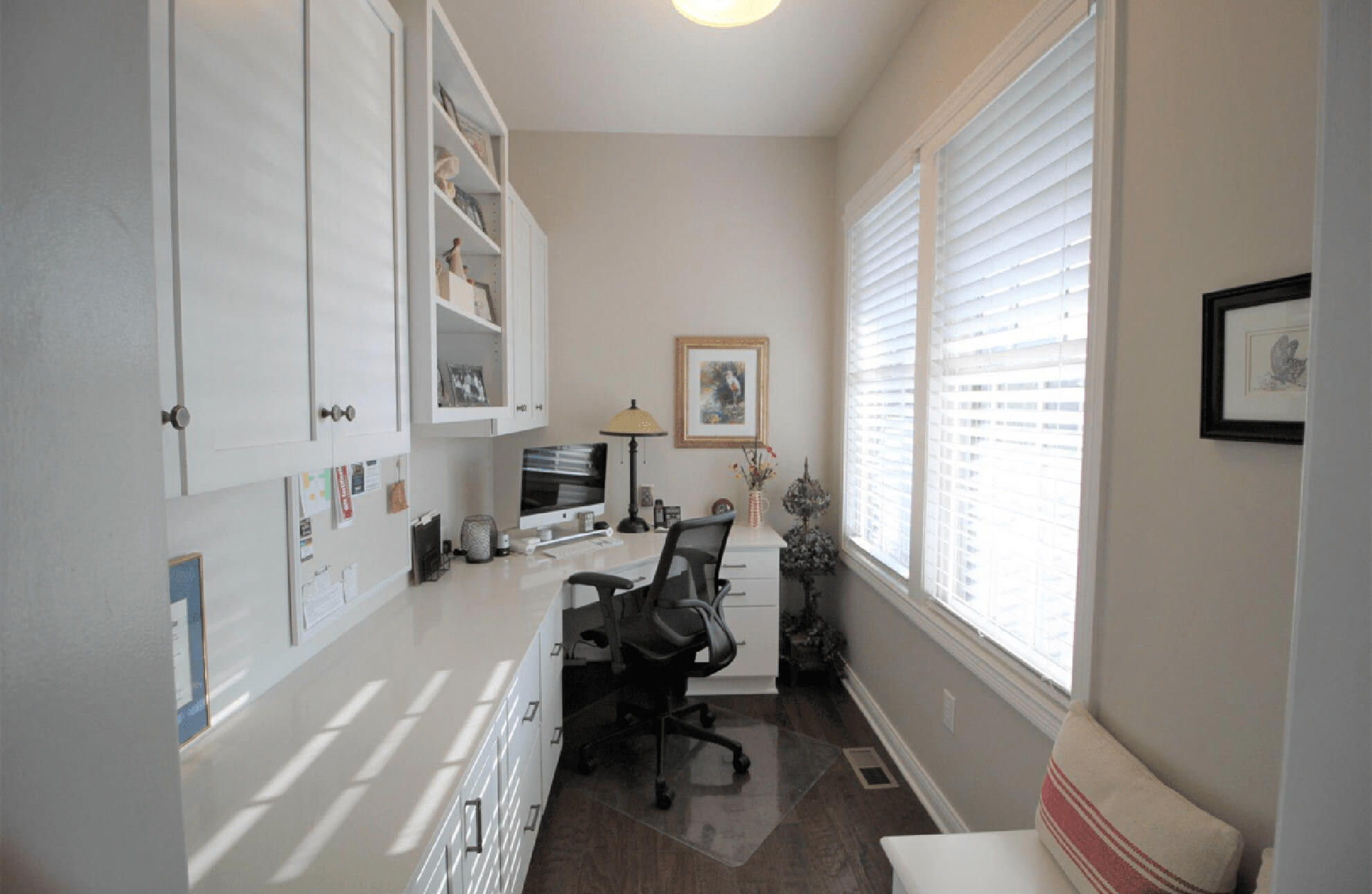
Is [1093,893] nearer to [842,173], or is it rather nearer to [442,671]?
[442,671]

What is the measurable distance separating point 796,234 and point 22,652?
350 centimetres

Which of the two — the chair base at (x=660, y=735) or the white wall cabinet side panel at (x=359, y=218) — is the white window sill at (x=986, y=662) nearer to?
the chair base at (x=660, y=735)

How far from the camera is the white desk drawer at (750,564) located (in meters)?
2.94

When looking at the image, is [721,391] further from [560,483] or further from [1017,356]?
[1017,356]

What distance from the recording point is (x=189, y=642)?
1068 mm

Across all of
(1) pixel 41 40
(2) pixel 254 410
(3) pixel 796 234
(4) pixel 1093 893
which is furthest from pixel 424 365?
(3) pixel 796 234

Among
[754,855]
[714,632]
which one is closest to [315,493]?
[714,632]

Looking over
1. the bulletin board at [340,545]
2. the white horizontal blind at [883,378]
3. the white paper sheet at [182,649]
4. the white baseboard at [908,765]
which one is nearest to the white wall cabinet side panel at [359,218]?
the bulletin board at [340,545]

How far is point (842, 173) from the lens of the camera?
323 centimetres

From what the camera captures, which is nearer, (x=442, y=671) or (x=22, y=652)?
(x=22, y=652)

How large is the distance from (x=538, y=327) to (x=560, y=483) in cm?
80

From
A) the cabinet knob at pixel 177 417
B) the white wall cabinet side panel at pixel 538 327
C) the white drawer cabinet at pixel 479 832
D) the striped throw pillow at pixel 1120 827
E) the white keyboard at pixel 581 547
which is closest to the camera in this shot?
the cabinet knob at pixel 177 417

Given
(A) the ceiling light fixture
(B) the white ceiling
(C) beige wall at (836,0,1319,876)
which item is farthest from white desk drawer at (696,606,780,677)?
(B) the white ceiling

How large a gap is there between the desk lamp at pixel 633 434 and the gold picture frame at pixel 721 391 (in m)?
0.21
